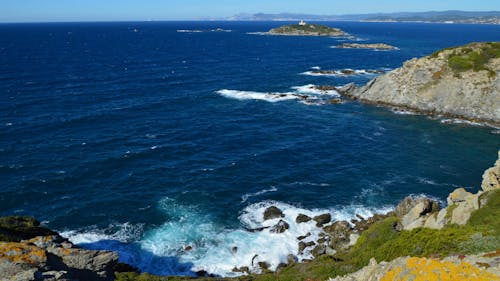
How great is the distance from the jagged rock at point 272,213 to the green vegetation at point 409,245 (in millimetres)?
15308

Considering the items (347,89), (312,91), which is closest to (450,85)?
(347,89)

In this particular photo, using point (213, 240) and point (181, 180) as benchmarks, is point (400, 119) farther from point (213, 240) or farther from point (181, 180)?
→ point (213, 240)

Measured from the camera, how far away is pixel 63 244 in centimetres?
3094

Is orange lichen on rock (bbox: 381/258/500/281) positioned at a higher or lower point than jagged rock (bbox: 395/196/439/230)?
higher

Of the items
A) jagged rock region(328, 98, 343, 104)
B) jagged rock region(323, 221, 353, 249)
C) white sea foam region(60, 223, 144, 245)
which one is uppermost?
jagged rock region(328, 98, 343, 104)

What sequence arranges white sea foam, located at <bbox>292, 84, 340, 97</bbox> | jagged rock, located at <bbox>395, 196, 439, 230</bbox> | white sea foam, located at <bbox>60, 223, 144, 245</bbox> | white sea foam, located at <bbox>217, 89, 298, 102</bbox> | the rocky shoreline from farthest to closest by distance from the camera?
1. white sea foam, located at <bbox>292, 84, 340, 97</bbox>
2. white sea foam, located at <bbox>217, 89, 298, 102</bbox>
3. white sea foam, located at <bbox>60, 223, 144, 245</bbox>
4. jagged rock, located at <bbox>395, 196, 439, 230</bbox>
5. the rocky shoreline

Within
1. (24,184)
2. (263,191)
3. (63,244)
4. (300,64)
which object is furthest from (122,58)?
(63,244)

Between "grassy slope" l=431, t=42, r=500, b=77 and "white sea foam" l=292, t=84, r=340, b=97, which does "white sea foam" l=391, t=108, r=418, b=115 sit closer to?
"grassy slope" l=431, t=42, r=500, b=77

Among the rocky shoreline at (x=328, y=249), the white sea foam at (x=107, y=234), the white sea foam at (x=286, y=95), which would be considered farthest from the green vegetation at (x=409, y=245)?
the white sea foam at (x=286, y=95)

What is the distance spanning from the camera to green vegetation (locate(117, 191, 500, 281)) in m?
21.7

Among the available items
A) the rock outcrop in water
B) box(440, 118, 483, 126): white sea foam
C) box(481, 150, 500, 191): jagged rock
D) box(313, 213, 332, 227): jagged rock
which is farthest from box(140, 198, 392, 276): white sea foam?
box(440, 118, 483, 126): white sea foam

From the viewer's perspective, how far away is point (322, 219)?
45.2 metres

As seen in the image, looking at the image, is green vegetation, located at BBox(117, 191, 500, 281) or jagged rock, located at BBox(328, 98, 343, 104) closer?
green vegetation, located at BBox(117, 191, 500, 281)

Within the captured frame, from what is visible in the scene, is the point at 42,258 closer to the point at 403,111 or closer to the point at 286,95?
the point at 403,111
